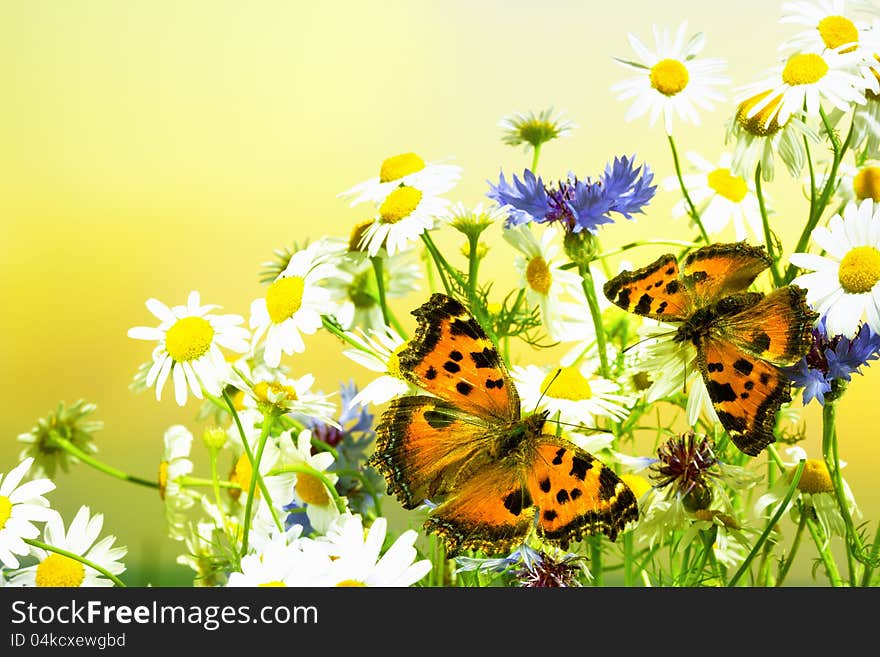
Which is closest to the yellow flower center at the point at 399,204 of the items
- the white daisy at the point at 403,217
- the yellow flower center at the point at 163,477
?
the white daisy at the point at 403,217

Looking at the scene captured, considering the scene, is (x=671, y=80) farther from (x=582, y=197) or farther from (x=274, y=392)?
(x=274, y=392)

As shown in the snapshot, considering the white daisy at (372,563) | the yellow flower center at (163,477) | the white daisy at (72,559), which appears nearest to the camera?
the white daisy at (372,563)

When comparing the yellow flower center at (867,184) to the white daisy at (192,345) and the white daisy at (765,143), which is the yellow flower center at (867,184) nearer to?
the white daisy at (765,143)

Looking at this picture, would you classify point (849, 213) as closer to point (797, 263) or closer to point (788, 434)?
point (797, 263)

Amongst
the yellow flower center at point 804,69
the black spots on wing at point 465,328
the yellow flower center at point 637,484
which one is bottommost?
the yellow flower center at point 637,484

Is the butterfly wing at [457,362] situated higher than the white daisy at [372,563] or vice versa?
the butterfly wing at [457,362]

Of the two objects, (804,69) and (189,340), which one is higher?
(804,69)

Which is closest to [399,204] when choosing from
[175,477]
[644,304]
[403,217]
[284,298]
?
[403,217]
